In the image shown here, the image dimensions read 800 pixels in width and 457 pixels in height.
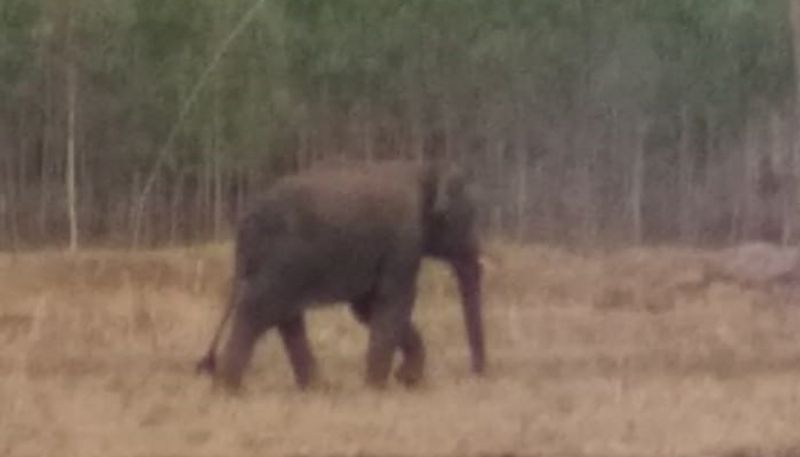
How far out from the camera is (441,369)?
16.7 feet

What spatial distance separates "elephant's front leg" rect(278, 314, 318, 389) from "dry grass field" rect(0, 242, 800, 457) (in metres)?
0.05

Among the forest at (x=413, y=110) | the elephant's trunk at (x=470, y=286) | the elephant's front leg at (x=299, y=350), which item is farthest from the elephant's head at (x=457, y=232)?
the forest at (x=413, y=110)

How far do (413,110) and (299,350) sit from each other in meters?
1.42

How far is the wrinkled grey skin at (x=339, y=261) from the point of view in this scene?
4980 millimetres

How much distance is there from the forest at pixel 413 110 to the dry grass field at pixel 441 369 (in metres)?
0.18

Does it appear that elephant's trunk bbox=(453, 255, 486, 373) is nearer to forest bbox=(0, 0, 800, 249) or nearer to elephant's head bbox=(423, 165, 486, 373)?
elephant's head bbox=(423, 165, 486, 373)

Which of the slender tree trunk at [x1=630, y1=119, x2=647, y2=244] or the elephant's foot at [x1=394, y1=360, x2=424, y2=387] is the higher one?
the slender tree trunk at [x1=630, y1=119, x2=647, y2=244]

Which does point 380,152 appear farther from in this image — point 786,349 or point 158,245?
point 786,349

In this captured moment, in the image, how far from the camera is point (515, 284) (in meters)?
5.87

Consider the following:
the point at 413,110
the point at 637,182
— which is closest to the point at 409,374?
the point at 413,110

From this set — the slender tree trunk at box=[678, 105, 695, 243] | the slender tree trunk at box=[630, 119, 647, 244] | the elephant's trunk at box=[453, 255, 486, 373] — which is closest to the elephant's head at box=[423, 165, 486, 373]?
the elephant's trunk at box=[453, 255, 486, 373]

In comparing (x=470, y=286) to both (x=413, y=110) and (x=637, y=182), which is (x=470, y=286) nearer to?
(x=413, y=110)

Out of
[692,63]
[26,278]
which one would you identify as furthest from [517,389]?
[692,63]

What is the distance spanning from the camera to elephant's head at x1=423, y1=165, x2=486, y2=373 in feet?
17.4
